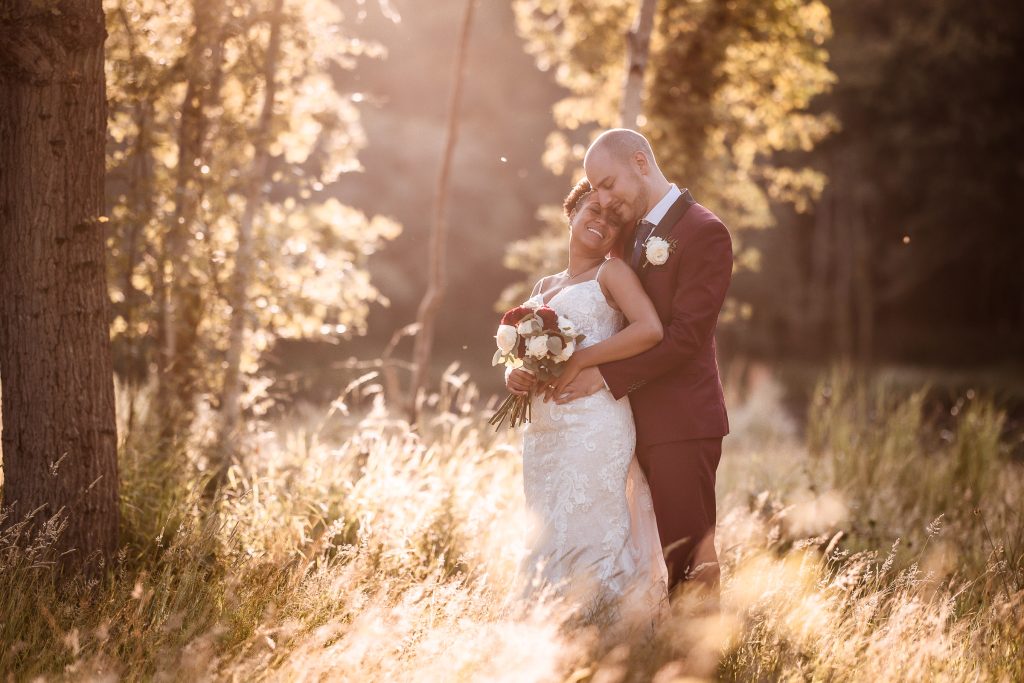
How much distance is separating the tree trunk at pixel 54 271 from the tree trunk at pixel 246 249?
2279 millimetres

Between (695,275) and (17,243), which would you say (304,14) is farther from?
(695,275)

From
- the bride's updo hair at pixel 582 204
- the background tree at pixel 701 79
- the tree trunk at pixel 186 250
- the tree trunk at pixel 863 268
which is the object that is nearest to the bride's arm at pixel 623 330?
the bride's updo hair at pixel 582 204

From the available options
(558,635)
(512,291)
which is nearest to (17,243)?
(558,635)

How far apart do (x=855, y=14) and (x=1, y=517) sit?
2875cm

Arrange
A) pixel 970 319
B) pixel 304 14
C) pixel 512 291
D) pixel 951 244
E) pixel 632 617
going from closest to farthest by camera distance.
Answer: pixel 632 617 < pixel 304 14 < pixel 512 291 < pixel 951 244 < pixel 970 319

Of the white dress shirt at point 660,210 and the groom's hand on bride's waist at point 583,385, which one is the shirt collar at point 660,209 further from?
the groom's hand on bride's waist at point 583,385

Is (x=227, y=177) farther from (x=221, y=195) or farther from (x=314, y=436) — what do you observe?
(x=314, y=436)

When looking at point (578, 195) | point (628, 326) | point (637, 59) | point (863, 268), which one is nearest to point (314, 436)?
point (578, 195)

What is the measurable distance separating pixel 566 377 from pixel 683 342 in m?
0.50

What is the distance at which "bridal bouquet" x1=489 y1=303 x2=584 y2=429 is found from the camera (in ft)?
12.3

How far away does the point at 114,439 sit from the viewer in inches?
168

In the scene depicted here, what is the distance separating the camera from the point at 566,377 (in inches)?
153

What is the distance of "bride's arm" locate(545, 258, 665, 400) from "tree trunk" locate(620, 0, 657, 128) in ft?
14.9

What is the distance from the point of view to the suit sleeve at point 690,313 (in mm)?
3793
